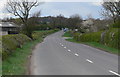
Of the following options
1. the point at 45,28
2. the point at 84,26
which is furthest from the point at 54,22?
the point at 84,26

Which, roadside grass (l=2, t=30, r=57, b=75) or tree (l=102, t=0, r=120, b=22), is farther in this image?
tree (l=102, t=0, r=120, b=22)

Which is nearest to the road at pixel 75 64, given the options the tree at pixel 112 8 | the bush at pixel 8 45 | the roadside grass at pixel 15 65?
the roadside grass at pixel 15 65

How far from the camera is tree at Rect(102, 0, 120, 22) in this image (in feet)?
195

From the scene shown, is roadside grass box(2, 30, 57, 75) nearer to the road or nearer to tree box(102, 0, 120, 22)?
the road

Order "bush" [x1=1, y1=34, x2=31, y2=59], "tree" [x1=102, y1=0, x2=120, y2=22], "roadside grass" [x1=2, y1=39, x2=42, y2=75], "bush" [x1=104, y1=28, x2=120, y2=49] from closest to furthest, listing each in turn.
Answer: "roadside grass" [x1=2, y1=39, x2=42, y2=75]
"bush" [x1=1, y1=34, x2=31, y2=59]
"bush" [x1=104, y1=28, x2=120, y2=49]
"tree" [x1=102, y1=0, x2=120, y2=22]

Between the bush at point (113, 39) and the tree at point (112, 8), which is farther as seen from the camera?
the tree at point (112, 8)

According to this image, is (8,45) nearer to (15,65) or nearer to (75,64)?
(15,65)

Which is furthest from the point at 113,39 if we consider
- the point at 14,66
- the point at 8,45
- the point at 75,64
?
the point at 14,66

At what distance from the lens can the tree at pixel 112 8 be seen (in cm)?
5948

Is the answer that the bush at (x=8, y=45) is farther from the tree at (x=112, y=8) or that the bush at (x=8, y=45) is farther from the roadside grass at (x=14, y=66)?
the tree at (x=112, y=8)

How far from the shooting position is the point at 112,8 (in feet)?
203

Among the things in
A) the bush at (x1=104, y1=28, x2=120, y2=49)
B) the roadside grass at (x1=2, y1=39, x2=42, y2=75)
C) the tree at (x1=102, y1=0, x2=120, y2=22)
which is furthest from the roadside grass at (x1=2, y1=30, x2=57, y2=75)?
the tree at (x1=102, y1=0, x2=120, y2=22)

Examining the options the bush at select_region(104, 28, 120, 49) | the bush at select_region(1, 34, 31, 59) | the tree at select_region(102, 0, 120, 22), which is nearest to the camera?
the bush at select_region(1, 34, 31, 59)

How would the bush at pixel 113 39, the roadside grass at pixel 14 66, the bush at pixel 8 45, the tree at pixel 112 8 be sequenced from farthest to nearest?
the tree at pixel 112 8, the bush at pixel 113 39, the bush at pixel 8 45, the roadside grass at pixel 14 66
